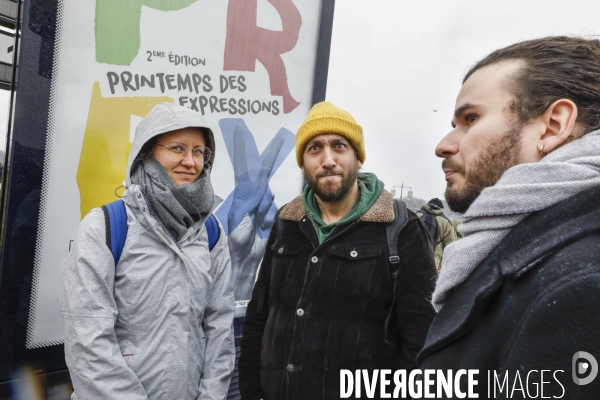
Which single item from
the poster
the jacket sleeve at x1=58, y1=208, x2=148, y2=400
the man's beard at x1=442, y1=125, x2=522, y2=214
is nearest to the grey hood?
the jacket sleeve at x1=58, y1=208, x2=148, y2=400

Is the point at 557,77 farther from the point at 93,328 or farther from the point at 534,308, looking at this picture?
the point at 93,328

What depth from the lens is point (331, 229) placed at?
6.33 feet

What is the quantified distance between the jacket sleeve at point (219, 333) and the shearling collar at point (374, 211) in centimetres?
38

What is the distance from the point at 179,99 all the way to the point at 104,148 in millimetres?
625

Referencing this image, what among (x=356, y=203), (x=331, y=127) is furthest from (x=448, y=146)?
(x=331, y=127)

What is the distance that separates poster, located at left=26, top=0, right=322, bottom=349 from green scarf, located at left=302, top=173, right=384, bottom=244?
3.55 feet

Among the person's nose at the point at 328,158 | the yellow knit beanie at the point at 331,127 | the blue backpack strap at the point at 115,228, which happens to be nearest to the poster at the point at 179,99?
the blue backpack strap at the point at 115,228

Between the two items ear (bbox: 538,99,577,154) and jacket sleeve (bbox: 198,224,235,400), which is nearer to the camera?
ear (bbox: 538,99,577,154)

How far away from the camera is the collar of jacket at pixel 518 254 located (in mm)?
748

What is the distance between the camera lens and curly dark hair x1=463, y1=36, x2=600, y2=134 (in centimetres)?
102

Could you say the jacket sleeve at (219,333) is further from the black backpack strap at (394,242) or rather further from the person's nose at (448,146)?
the person's nose at (448,146)

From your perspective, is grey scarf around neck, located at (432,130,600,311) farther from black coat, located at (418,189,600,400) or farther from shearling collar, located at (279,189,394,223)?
shearling collar, located at (279,189,394,223)

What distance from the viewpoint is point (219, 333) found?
1.88 m

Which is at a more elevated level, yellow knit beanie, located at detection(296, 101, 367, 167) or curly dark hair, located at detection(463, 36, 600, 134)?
yellow knit beanie, located at detection(296, 101, 367, 167)
